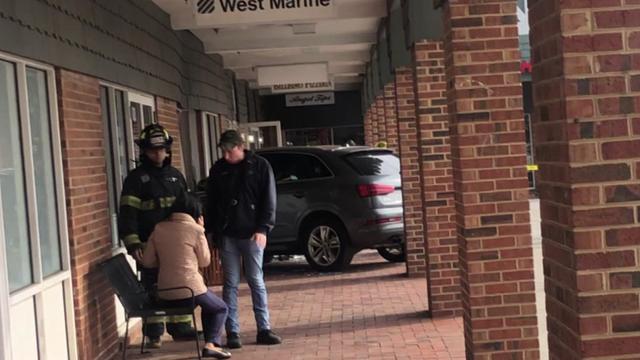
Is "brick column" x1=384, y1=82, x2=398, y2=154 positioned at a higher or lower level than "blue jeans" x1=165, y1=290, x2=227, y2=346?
higher

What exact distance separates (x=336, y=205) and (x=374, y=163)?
0.82 metres

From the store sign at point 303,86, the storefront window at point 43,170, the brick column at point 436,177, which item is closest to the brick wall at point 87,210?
the storefront window at point 43,170

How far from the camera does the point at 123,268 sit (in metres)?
6.64

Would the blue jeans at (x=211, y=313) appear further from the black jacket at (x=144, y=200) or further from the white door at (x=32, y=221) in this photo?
the white door at (x=32, y=221)

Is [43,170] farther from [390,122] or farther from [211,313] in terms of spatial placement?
[390,122]

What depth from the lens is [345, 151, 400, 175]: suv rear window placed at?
11273mm

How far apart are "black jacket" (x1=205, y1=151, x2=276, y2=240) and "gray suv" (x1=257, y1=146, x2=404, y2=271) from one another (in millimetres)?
4246

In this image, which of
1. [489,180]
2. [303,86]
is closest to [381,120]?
[303,86]

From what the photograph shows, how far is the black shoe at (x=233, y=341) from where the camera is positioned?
690 centimetres

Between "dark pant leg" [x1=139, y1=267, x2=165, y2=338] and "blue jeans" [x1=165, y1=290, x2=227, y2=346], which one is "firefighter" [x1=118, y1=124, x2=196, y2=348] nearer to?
"dark pant leg" [x1=139, y1=267, x2=165, y2=338]

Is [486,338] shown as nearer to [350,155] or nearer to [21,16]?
[21,16]

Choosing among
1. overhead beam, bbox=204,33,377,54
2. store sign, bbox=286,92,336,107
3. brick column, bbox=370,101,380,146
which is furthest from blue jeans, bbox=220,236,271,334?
store sign, bbox=286,92,336,107

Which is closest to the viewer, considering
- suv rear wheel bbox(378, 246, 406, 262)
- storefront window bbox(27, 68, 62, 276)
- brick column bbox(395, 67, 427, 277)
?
storefront window bbox(27, 68, 62, 276)

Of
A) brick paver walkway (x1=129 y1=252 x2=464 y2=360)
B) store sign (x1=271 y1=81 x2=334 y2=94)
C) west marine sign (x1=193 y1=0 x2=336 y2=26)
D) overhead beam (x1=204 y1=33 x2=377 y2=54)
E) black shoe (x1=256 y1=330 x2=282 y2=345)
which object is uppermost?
overhead beam (x1=204 y1=33 x2=377 y2=54)
